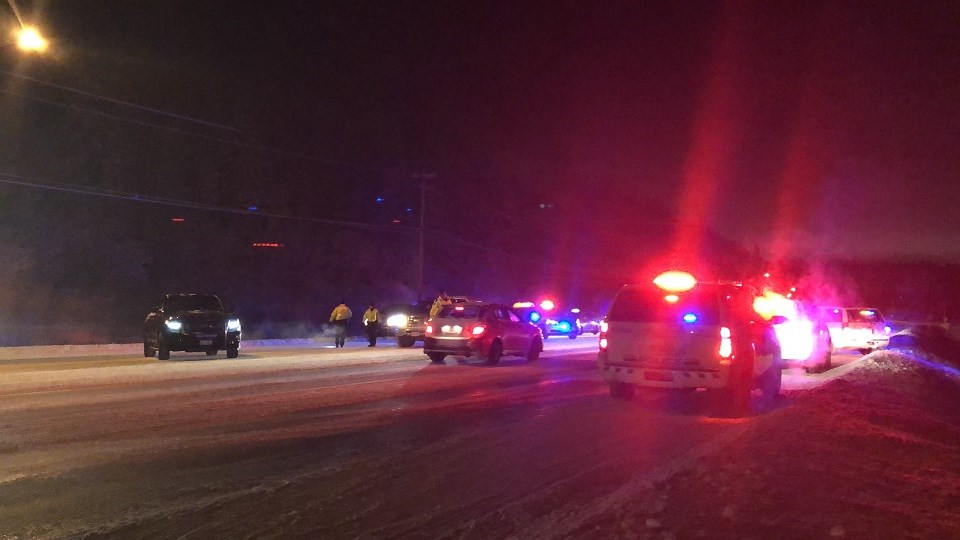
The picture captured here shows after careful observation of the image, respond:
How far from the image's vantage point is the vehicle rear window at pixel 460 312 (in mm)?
23312

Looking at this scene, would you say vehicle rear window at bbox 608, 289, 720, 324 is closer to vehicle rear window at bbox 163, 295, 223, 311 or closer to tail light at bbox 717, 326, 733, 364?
tail light at bbox 717, 326, 733, 364

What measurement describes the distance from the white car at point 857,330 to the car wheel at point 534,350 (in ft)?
38.5

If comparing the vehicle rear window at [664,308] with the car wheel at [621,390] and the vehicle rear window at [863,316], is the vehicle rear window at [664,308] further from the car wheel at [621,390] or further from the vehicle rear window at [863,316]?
the vehicle rear window at [863,316]

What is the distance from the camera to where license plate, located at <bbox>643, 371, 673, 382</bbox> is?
14.2m

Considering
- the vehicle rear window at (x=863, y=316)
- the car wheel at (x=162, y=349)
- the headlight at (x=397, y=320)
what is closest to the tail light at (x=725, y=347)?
the car wheel at (x=162, y=349)

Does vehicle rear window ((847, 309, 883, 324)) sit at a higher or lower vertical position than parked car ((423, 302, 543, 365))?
higher

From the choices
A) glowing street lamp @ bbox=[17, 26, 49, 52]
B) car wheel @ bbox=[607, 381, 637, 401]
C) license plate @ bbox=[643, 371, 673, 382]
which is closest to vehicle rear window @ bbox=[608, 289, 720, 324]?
license plate @ bbox=[643, 371, 673, 382]

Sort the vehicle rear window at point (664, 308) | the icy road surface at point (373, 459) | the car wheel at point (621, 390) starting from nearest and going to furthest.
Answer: the icy road surface at point (373, 459)
the vehicle rear window at point (664, 308)
the car wheel at point (621, 390)

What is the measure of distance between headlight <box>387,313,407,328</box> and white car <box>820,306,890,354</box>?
49.1 ft

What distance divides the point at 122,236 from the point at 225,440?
6428 cm

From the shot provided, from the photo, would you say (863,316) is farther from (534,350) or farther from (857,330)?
(534,350)

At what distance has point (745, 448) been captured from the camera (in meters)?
10.1

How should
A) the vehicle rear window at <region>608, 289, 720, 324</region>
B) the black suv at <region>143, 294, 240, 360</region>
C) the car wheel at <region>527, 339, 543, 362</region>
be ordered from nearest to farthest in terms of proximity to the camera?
1. the vehicle rear window at <region>608, 289, 720, 324</region>
2. the black suv at <region>143, 294, 240, 360</region>
3. the car wheel at <region>527, 339, 543, 362</region>

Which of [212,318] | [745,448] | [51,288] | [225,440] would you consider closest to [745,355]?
[745,448]
